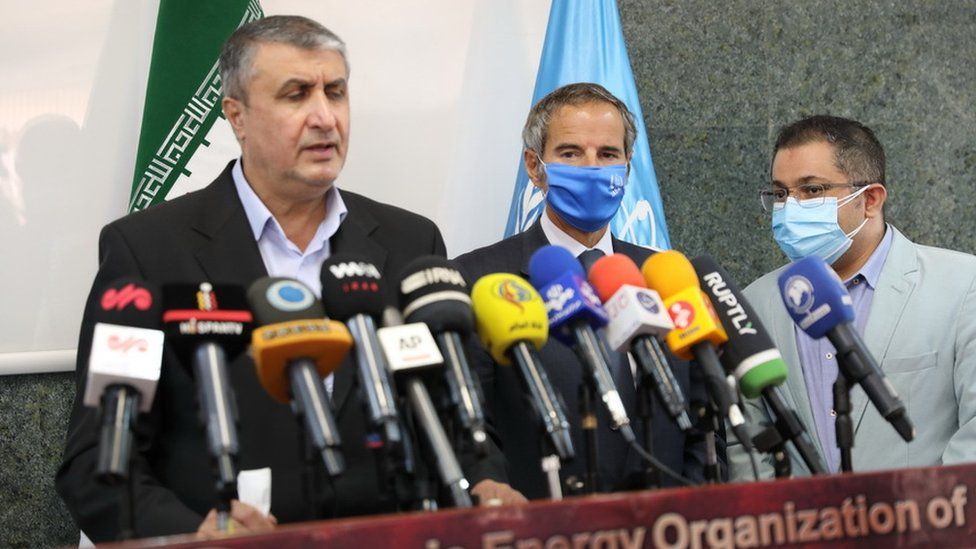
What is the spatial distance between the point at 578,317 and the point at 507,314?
13 cm

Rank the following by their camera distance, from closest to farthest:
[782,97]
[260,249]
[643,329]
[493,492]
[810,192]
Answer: [643,329] < [493,492] < [260,249] < [810,192] < [782,97]

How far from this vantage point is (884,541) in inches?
66.0

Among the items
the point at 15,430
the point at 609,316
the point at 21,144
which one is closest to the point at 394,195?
the point at 21,144

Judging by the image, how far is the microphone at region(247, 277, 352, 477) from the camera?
1.60 m

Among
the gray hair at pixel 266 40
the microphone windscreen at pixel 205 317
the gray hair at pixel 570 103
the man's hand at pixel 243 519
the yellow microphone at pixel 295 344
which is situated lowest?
the man's hand at pixel 243 519

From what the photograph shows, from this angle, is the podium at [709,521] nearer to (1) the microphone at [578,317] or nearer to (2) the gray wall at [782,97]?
(1) the microphone at [578,317]

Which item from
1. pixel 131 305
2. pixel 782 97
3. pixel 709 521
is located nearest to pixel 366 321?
pixel 131 305

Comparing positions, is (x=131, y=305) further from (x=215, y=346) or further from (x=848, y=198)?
(x=848, y=198)

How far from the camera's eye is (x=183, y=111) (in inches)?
134

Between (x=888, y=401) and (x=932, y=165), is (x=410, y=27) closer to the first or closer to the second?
(x=932, y=165)

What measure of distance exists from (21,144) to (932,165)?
3085 millimetres

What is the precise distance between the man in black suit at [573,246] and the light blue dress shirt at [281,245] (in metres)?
0.47

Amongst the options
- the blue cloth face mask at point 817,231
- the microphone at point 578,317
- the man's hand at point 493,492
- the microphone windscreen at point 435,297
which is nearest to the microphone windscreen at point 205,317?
the microphone windscreen at point 435,297

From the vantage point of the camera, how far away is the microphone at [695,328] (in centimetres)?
188
